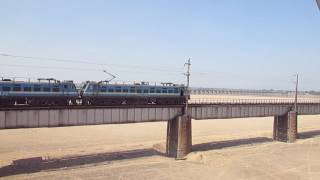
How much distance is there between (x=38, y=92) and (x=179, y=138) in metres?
17.2

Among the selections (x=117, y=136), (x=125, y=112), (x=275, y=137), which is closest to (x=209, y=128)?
(x=275, y=137)

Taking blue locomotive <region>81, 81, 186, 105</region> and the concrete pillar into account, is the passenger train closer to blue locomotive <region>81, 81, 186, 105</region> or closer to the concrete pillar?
blue locomotive <region>81, 81, 186, 105</region>

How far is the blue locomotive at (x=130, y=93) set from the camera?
5088 centimetres

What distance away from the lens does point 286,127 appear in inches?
2734

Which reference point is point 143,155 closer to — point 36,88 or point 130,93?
point 130,93

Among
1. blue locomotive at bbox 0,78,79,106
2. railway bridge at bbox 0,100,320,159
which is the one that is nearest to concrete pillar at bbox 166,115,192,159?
railway bridge at bbox 0,100,320,159

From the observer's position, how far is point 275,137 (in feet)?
233

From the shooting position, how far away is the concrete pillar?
51062 millimetres

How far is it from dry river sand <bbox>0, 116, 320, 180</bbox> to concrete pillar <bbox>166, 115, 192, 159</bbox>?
4.13 feet

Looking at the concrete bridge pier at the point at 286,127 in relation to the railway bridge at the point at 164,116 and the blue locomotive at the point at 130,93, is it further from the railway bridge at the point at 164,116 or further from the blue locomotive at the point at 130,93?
the blue locomotive at the point at 130,93

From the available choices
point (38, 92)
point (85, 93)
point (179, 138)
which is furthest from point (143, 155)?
point (38, 92)

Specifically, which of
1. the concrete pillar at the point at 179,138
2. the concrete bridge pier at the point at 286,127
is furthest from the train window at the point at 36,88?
the concrete bridge pier at the point at 286,127

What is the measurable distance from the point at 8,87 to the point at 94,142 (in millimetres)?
20211

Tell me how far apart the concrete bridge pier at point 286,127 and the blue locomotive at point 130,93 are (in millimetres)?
19896
